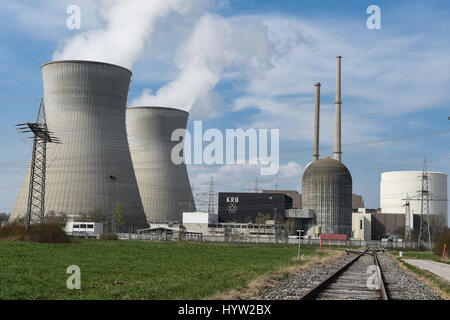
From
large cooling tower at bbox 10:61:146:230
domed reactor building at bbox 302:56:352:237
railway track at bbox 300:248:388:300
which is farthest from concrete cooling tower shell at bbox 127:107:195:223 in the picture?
railway track at bbox 300:248:388:300

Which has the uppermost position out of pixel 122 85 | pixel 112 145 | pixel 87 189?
pixel 122 85

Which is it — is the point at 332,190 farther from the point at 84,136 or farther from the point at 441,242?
the point at 441,242

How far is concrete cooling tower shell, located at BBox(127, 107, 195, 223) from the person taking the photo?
72500 millimetres

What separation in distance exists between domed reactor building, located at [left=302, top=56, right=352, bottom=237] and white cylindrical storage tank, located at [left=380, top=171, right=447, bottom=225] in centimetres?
2206

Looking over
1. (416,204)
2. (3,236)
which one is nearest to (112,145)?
(3,236)

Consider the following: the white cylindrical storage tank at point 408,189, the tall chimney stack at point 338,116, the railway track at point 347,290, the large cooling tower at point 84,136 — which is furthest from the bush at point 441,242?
the white cylindrical storage tank at point 408,189

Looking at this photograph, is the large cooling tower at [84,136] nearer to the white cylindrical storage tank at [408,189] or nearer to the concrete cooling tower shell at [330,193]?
the concrete cooling tower shell at [330,193]

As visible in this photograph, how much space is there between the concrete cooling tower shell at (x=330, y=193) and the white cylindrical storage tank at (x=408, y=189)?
21923mm

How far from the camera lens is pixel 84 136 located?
57156 millimetres
